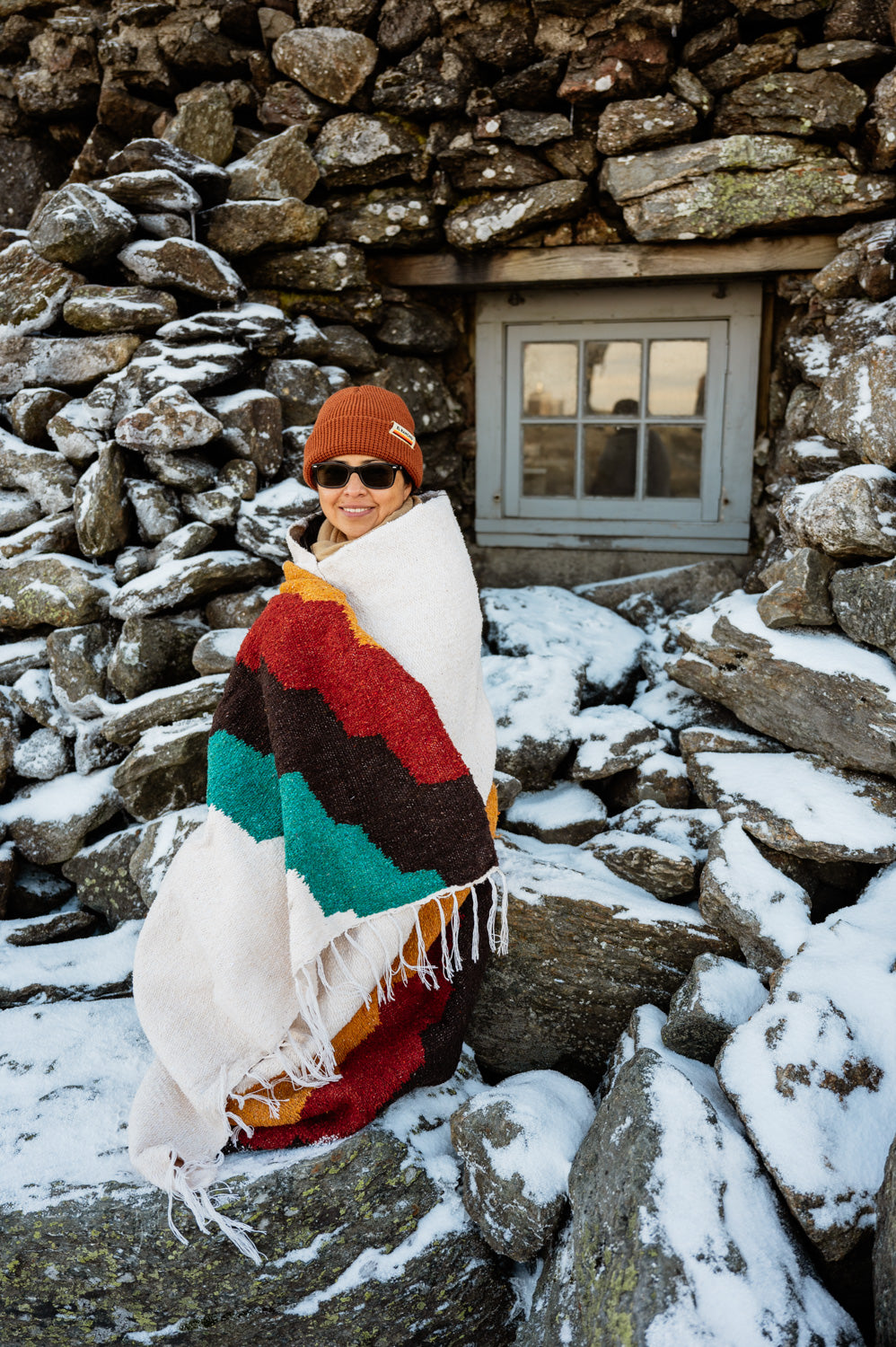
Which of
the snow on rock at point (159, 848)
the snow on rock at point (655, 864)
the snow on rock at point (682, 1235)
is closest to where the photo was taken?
the snow on rock at point (682, 1235)

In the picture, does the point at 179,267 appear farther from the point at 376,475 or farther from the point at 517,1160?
the point at 517,1160

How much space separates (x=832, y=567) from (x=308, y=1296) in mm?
2415

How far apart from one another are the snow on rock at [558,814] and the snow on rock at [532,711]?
76 millimetres

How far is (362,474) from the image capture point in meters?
2.10

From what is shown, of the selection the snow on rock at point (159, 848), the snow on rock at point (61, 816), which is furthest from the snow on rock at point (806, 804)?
the snow on rock at point (61, 816)

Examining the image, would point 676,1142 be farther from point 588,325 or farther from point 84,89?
point 84,89

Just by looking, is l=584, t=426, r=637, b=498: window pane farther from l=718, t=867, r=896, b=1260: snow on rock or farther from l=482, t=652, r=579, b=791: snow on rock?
l=718, t=867, r=896, b=1260: snow on rock

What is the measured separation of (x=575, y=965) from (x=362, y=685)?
3.66 feet

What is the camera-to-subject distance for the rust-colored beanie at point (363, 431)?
2084 millimetres

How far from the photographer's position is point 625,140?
136 inches

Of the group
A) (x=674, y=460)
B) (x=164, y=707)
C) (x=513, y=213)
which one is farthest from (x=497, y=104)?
(x=164, y=707)

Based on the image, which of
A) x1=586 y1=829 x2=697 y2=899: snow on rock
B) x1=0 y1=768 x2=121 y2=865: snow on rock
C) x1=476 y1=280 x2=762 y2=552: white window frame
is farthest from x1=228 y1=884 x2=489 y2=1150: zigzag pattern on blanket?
x1=476 y1=280 x2=762 y2=552: white window frame

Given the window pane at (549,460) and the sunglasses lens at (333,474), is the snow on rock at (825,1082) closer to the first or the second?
the sunglasses lens at (333,474)

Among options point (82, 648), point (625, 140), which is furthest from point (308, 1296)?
point (625, 140)
